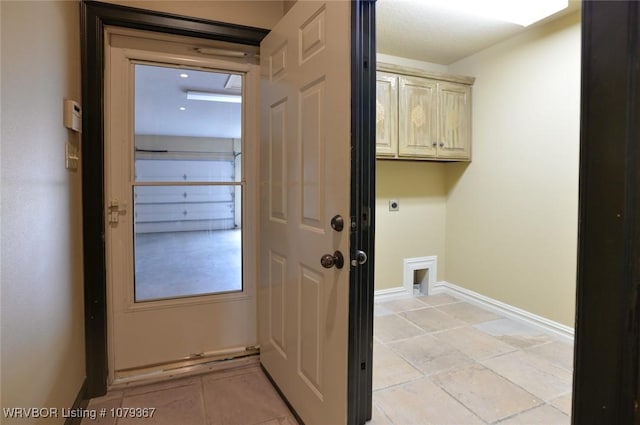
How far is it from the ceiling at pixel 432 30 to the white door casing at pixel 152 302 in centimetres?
118

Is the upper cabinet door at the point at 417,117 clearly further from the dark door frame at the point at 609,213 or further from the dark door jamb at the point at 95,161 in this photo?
the dark door frame at the point at 609,213

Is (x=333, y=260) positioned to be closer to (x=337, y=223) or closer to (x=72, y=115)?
(x=337, y=223)

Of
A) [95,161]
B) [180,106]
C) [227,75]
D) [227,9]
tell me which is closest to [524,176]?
[227,75]

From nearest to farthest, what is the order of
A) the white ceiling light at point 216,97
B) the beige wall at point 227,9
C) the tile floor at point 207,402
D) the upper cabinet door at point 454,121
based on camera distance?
the tile floor at point 207,402
the beige wall at point 227,9
the white ceiling light at point 216,97
the upper cabinet door at point 454,121

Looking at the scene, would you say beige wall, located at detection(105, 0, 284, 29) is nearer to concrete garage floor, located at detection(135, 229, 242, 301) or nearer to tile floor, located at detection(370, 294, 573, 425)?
concrete garage floor, located at detection(135, 229, 242, 301)

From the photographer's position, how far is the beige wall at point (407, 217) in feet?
11.3

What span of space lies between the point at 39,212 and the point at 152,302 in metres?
1.00

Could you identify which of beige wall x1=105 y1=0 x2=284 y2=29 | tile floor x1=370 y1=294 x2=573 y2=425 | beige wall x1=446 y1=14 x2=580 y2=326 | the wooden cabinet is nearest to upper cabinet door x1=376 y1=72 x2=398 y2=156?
the wooden cabinet

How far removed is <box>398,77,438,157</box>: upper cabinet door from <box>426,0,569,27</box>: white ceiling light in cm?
74

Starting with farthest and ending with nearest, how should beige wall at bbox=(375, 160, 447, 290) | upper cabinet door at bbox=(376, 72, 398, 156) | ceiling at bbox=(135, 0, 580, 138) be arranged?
beige wall at bbox=(375, 160, 447, 290) < upper cabinet door at bbox=(376, 72, 398, 156) < ceiling at bbox=(135, 0, 580, 138)

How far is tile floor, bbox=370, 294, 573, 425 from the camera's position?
179 centimetres

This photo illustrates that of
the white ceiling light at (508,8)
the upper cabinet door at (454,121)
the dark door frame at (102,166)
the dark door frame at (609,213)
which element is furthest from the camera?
the upper cabinet door at (454,121)

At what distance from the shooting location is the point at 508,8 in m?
2.46

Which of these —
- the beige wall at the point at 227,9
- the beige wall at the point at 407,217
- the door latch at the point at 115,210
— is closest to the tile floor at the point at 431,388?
the beige wall at the point at 407,217
